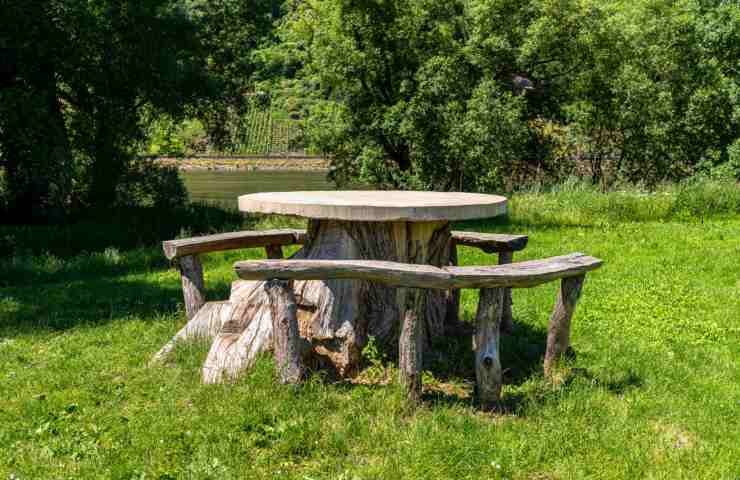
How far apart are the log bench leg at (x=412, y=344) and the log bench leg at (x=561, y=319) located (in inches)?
45.3

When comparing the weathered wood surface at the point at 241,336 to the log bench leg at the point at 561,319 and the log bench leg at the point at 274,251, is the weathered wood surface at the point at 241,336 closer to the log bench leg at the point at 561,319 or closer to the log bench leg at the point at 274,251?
the log bench leg at the point at 274,251

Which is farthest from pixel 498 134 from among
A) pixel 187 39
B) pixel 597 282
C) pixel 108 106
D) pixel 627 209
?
pixel 597 282

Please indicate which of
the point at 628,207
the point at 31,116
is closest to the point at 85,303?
the point at 31,116

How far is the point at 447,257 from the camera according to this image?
591 cm

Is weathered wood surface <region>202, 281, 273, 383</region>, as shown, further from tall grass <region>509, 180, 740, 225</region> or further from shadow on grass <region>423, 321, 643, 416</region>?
tall grass <region>509, 180, 740, 225</region>

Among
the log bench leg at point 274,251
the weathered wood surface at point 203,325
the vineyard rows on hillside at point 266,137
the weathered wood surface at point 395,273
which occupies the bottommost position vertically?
the vineyard rows on hillside at point 266,137

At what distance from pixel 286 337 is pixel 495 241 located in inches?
91.6

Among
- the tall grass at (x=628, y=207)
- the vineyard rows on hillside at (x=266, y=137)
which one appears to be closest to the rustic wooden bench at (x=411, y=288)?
the tall grass at (x=628, y=207)

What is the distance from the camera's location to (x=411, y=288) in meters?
4.45

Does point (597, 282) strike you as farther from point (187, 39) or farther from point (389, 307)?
point (187, 39)

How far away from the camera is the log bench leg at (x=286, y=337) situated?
15.1 ft

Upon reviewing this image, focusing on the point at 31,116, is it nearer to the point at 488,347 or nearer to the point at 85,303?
the point at 85,303

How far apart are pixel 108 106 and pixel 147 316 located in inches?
331

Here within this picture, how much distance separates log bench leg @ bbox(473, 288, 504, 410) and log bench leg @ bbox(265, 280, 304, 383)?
1.13m
